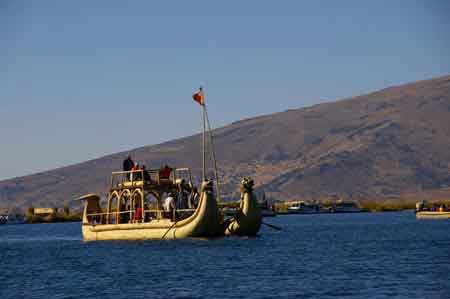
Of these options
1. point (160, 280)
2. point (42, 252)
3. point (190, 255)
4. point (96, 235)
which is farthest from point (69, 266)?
point (96, 235)

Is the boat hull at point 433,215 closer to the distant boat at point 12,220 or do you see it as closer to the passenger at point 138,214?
the passenger at point 138,214

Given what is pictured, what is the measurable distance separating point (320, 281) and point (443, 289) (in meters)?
5.10

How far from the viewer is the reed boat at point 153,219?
199 feet

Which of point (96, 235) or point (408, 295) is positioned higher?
point (96, 235)

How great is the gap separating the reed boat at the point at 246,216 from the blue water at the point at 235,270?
0.74 metres

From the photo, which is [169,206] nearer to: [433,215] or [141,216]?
[141,216]

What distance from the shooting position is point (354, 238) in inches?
2697

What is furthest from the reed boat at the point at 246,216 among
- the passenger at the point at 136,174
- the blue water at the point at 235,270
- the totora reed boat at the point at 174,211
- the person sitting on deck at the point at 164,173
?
the passenger at the point at 136,174

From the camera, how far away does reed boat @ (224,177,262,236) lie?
203ft

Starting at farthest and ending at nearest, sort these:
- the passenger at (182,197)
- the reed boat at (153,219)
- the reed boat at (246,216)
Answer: the passenger at (182,197) < the reed boat at (246,216) < the reed boat at (153,219)

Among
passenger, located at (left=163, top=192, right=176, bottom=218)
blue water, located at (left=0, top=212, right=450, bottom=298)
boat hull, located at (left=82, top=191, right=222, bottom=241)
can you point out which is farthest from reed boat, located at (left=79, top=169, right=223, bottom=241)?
blue water, located at (left=0, top=212, right=450, bottom=298)

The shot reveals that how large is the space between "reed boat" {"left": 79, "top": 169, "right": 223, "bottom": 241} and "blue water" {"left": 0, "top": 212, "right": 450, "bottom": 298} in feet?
2.69

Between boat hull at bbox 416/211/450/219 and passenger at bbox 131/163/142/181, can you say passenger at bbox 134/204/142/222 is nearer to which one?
passenger at bbox 131/163/142/181

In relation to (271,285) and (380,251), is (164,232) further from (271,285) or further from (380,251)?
(271,285)
